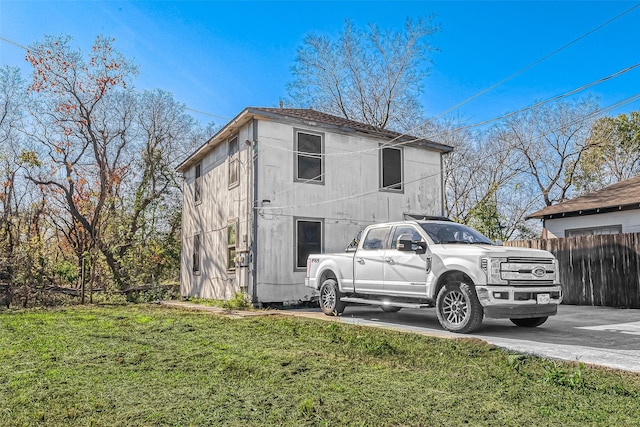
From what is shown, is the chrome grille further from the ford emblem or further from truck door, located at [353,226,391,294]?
truck door, located at [353,226,391,294]

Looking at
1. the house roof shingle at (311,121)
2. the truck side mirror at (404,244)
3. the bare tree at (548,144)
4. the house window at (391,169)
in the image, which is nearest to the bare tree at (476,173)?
the bare tree at (548,144)

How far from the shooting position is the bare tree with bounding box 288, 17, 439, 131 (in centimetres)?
2747

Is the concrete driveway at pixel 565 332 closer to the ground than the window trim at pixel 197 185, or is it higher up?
closer to the ground

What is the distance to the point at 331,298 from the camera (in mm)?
10453

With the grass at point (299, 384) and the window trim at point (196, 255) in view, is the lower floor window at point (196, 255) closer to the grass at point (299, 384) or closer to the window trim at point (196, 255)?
the window trim at point (196, 255)

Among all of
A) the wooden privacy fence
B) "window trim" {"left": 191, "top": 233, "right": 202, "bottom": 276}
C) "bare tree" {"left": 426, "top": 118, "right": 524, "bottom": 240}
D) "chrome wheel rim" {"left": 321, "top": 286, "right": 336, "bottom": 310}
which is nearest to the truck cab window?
"chrome wheel rim" {"left": 321, "top": 286, "right": 336, "bottom": 310}

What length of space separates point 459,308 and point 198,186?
12.4 metres

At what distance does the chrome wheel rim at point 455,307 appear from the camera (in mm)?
7703

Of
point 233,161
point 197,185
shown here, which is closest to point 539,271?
point 233,161

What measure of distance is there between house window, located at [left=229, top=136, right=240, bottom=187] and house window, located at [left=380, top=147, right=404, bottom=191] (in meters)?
4.43

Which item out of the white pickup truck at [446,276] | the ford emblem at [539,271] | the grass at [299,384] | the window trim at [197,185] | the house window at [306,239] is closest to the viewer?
the grass at [299,384]

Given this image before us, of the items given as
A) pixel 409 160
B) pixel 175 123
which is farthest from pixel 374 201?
pixel 175 123

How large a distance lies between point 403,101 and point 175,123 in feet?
42.9

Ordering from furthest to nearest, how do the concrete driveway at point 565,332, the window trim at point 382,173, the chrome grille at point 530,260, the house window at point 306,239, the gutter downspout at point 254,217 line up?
1. the window trim at point 382,173
2. the house window at point 306,239
3. the gutter downspout at point 254,217
4. the chrome grille at point 530,260
5. the concrete driveway at point 565,332
